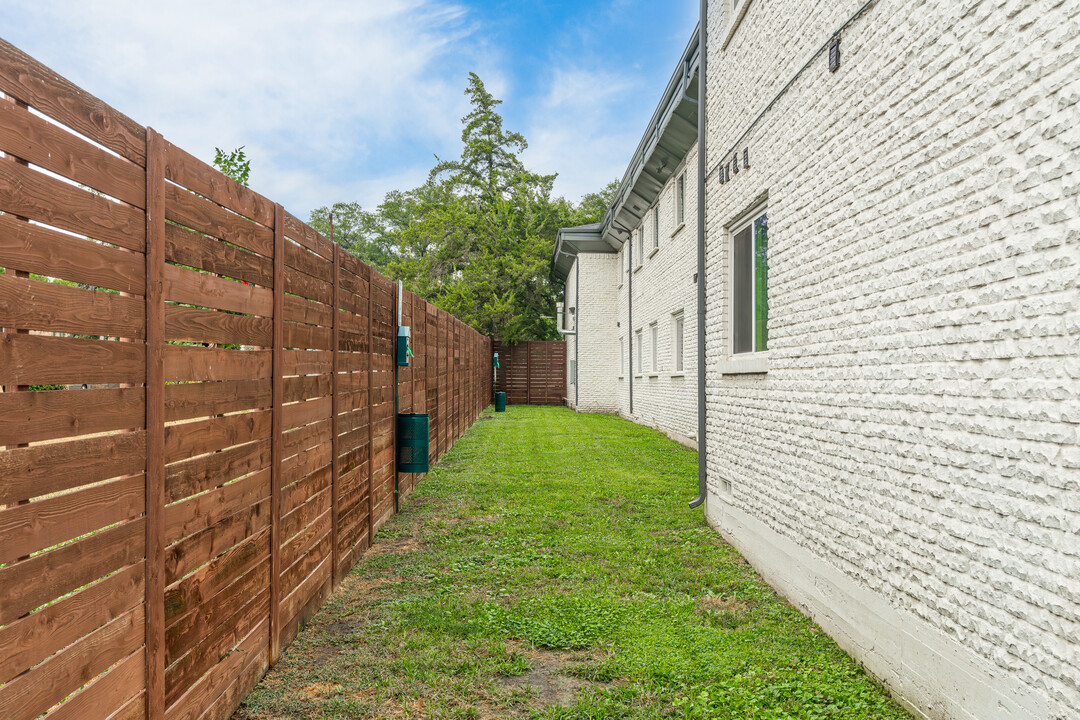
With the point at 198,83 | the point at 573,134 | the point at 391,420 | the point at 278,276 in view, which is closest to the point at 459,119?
the point at 573,134

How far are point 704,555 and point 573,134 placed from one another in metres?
44.6

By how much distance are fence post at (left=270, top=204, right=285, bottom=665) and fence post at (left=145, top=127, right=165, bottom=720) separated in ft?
3.78

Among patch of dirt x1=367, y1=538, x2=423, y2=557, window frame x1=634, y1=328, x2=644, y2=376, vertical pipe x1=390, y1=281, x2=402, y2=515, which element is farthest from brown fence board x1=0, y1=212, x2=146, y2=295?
window frame x1=634, y1=328, x2=644, y2=376

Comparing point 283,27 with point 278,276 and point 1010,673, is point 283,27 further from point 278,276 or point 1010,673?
point 1010,673

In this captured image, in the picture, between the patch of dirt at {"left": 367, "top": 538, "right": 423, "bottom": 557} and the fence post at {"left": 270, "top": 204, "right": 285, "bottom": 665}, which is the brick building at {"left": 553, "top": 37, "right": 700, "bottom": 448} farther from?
the fence post at {"left": 270, "top": 204, "right": 285, "bottom": 665}

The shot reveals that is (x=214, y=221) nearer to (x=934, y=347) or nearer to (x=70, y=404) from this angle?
(x=70, y=404)

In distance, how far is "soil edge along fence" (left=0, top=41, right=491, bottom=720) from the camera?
1729 mm

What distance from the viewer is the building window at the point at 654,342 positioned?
16188mm

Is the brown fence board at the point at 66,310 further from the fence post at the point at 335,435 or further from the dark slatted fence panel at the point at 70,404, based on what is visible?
the fence post at the point at 335,435

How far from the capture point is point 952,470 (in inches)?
118

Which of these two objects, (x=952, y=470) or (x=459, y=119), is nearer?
(x=952, y=470)

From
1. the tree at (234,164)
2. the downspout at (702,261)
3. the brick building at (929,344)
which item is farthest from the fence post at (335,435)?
the downspout at (702,261)

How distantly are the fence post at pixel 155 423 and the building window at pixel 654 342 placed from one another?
14.2m

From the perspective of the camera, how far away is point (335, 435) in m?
4.81
